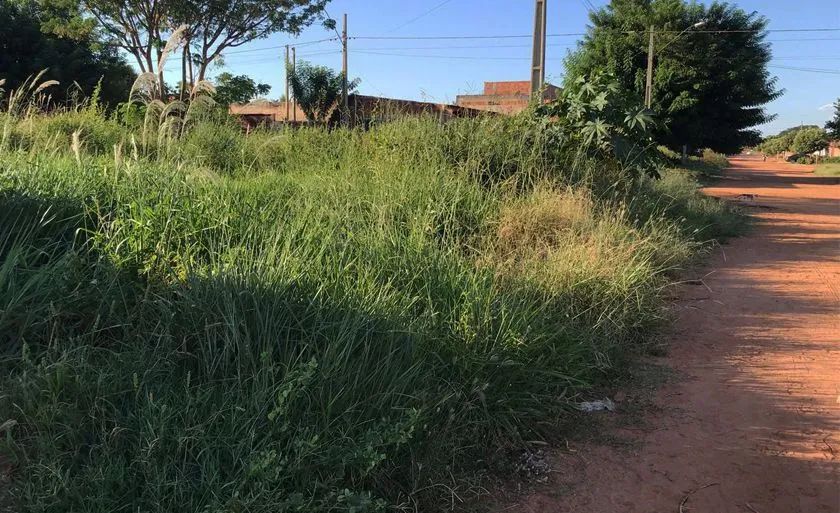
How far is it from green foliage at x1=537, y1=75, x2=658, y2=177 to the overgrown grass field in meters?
3.23

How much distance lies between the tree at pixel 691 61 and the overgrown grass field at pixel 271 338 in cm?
2615

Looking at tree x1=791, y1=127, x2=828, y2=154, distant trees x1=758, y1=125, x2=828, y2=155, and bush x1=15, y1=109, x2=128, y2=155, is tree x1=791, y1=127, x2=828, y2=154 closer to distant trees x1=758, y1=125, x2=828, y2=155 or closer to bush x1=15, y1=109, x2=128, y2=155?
distant trees x1=758, y1=125, x2=828, y2=155

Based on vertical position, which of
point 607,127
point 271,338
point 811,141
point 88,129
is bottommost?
point 271,338

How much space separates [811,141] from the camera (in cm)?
8169

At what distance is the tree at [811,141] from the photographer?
7975cm

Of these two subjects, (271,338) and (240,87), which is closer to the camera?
(271,338)

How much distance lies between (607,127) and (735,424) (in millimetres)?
5901

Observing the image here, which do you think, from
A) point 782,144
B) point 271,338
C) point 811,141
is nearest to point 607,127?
point 271,338

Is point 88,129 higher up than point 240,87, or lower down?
lower down

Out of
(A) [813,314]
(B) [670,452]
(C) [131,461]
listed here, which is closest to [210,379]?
(C) [131,461]

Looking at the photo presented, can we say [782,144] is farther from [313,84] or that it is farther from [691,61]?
[313,84]

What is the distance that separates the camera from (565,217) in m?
6.49

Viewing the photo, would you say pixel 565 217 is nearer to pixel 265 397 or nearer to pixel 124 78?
pixel 265 397

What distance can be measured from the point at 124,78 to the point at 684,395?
29.7 meters
